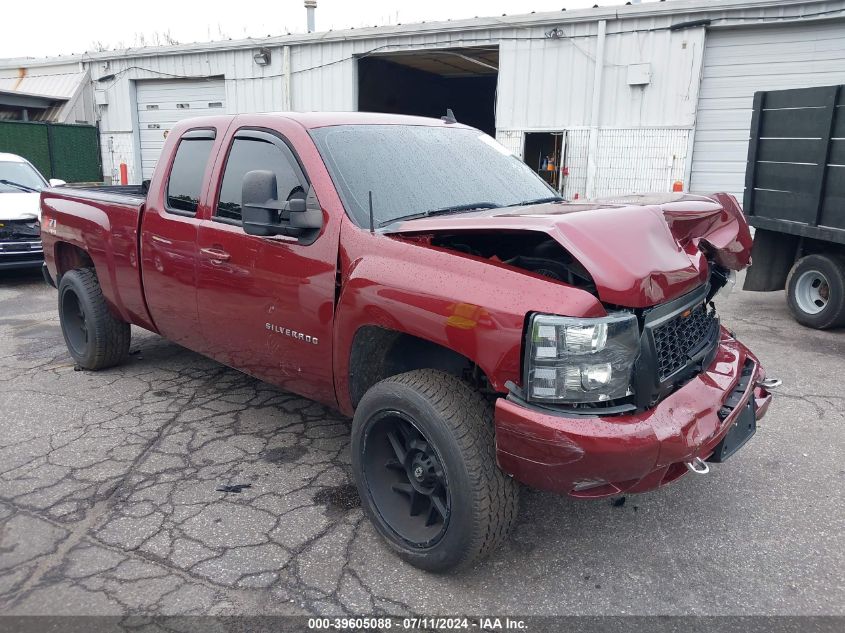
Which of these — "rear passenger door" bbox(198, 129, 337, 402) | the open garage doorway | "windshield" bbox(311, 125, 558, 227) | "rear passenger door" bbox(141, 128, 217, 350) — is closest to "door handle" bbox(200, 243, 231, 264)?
"rear passenger door" bbox(198, 129, 337, 402)

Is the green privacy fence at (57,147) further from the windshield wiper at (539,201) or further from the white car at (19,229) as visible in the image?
the windshield wiper at (539,201)

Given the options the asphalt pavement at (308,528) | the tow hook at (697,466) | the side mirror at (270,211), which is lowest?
the asphalt pavement at (308,528)

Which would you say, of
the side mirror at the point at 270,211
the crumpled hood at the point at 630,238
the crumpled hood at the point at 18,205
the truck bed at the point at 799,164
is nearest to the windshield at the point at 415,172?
the side mirror at the point at 270,211

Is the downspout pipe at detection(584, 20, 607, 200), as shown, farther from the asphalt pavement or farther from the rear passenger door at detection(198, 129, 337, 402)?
the rear passenger door at detection(198, 129, 337, 402)

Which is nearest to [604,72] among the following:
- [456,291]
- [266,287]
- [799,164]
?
[799,164]

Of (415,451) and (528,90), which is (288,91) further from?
(415,451)

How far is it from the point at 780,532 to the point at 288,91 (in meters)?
14.8

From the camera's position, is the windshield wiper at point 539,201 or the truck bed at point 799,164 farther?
the truck bed at point 799,164

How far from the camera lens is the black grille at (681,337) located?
260cm

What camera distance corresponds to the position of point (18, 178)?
382 inches

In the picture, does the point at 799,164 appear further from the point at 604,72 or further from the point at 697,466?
the point at 604,72

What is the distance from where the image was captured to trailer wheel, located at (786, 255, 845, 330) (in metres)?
6.43

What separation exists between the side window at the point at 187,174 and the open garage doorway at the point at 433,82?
10.7m

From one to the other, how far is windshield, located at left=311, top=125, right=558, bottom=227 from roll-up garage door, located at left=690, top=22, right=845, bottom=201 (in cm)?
922
